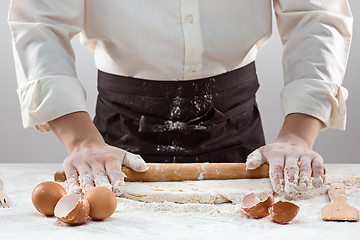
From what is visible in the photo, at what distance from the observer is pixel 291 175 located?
3.93ft

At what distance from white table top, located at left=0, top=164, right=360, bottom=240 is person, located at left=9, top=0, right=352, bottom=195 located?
0.32 metres

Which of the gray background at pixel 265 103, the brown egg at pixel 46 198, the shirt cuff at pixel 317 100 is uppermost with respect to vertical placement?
the shirt cuff at pixel 317 100

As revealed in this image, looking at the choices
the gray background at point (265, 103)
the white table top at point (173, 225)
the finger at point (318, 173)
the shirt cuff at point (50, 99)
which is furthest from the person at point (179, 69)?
the gray background at point (265, 103)

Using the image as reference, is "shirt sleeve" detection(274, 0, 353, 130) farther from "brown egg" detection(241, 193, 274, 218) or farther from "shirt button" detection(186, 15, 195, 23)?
"brown egg" detection(241, 193, 274, 218)

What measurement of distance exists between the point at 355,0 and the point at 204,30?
1349 mm

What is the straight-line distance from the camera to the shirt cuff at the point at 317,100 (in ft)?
4.71

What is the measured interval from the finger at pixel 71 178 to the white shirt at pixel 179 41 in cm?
19

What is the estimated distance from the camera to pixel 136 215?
1.04 m

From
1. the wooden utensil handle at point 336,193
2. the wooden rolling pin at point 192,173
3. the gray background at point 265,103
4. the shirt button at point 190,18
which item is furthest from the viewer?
the gray background at point 265,103

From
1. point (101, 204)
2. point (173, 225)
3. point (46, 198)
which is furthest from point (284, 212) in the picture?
point (46, 198)

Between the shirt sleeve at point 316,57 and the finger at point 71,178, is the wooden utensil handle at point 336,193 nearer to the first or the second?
the shirt sleeve at point 316,57

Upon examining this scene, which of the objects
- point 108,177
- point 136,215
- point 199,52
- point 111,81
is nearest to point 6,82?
point 111,81

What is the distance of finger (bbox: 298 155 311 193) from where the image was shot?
118 centimetres

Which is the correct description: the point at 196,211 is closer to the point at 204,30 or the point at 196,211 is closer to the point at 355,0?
the point at 204,30
